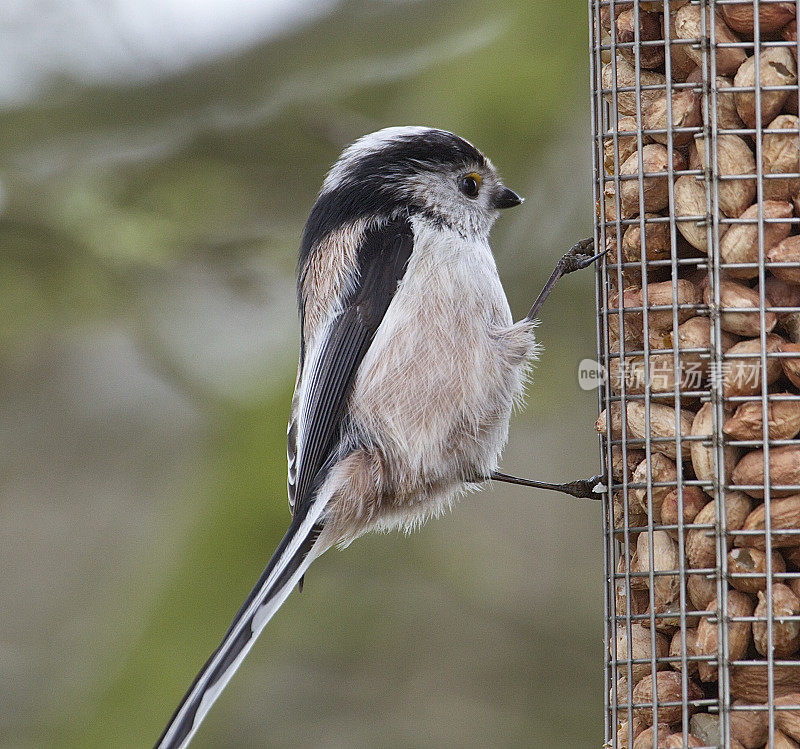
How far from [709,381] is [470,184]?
118 centimetres

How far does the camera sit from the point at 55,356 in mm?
4195

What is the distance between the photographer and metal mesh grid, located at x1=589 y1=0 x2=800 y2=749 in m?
1.93

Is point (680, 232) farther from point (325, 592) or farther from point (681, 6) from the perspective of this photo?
point (325, 592)

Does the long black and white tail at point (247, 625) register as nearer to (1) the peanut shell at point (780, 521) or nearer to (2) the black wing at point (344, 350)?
(2) the black wing at point (344, 350)

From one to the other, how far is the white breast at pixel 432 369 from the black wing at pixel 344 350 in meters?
0.03

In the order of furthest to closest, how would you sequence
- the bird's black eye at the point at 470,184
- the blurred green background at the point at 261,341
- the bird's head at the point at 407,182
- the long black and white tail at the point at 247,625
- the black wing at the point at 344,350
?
the blurred green background at the point at 261,341, the bird's black eye at the point at 470,184, the bird's head at the point at 407,182, the black wing at the point at 344,350, the long black and white tail at the point at 247,625

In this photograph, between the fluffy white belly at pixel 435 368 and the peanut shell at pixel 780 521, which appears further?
the fluffy white belly at pixel 435 368

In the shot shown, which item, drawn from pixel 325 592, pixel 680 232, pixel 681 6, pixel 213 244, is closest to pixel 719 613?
pixel 680 232

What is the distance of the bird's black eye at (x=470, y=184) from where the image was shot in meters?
2.95

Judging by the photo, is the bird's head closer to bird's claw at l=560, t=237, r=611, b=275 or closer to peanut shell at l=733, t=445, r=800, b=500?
bird's claw at l=560, t=237, r=611, b=275

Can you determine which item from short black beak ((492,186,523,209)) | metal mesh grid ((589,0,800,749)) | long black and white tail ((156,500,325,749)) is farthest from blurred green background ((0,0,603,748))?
metal mesh grid ((589,0,800,749))

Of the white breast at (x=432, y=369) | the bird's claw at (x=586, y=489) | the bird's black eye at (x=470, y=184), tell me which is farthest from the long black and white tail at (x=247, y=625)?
the bird's black eye at (x=470, y=184)

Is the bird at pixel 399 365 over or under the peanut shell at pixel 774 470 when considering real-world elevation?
over

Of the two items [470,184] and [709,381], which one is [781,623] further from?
[470,184]
